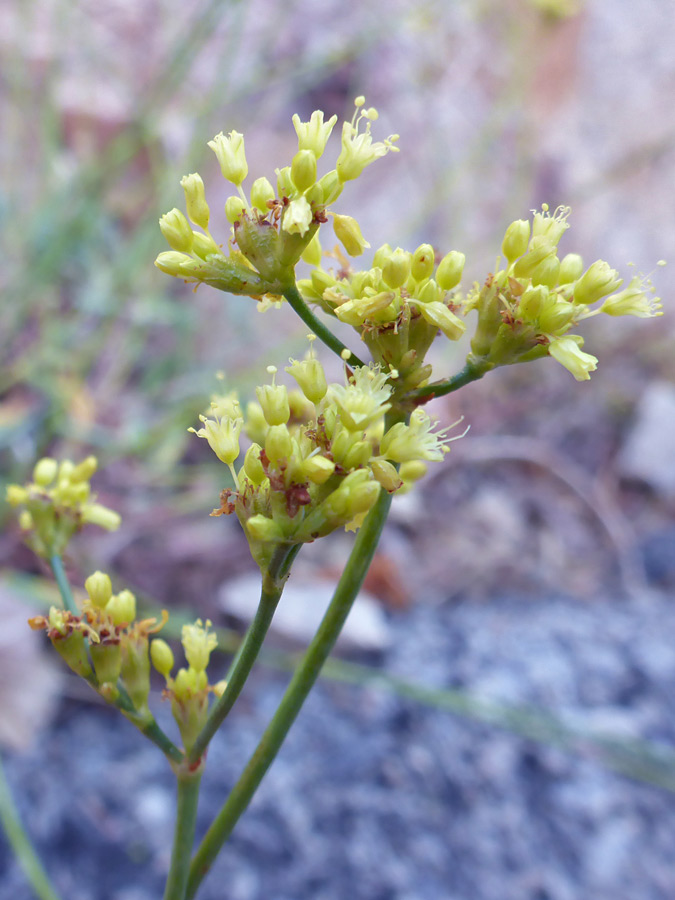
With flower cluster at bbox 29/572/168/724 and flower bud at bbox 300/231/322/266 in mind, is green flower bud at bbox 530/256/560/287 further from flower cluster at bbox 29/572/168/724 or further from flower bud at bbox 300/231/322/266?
flower cluster at bbox 29/572/168/724

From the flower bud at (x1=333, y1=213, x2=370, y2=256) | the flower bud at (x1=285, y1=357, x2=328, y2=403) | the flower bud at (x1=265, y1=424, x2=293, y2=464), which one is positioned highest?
the flower bud at (x1=333, y1=213, x2=370, y2=256)

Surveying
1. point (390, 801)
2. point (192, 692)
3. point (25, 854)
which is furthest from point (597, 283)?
point (390, 801)

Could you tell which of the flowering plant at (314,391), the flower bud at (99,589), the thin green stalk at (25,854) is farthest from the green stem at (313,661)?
the thin green stalk at (25,854)

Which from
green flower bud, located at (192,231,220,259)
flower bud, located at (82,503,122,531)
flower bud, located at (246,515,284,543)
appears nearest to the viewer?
flower bud, located at (246,515,284,543)

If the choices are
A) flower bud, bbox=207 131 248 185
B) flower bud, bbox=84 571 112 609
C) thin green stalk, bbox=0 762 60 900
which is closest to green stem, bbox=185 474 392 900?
flower bud, bbox=84 571 112 609

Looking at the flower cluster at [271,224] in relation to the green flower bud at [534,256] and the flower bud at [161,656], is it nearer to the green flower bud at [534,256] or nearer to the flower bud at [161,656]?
the green flower bud at [534,256]

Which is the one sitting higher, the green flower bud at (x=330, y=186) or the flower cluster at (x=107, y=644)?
the green flower bud at (x=330, y=186)
